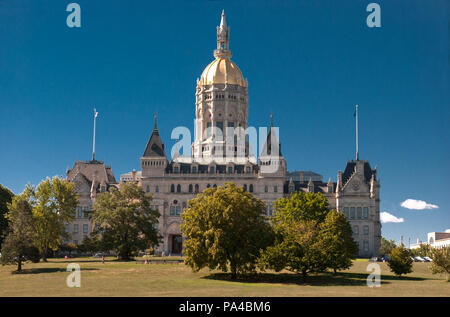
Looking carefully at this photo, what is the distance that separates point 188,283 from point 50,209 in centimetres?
3766

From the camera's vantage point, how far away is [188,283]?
51.0 meters

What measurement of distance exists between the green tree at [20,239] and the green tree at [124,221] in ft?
39.4

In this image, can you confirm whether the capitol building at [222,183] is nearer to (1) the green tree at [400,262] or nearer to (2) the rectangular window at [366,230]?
(2) the rectangular window at [366,230]

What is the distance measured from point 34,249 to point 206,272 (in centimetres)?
2092

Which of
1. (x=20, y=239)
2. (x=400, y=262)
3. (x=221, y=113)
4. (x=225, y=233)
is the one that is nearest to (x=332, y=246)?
(x=400, y=262)

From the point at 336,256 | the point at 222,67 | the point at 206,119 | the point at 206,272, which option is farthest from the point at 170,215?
the point at 336,256

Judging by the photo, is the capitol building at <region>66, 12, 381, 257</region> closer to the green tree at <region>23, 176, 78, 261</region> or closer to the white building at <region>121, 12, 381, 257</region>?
the white building at <region>121, 12, 381, 257</region>

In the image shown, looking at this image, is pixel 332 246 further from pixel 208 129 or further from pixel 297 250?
pixel 208 129

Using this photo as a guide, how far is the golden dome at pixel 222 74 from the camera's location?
129000 millimetres

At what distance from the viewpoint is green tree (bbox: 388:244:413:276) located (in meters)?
61.1

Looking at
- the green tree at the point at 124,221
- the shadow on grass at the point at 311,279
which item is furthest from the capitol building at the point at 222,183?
the shadow on grass at the point at 311,279

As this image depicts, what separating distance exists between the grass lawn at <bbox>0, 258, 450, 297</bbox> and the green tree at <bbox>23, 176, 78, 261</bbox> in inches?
453

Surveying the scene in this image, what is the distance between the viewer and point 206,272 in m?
62.5
